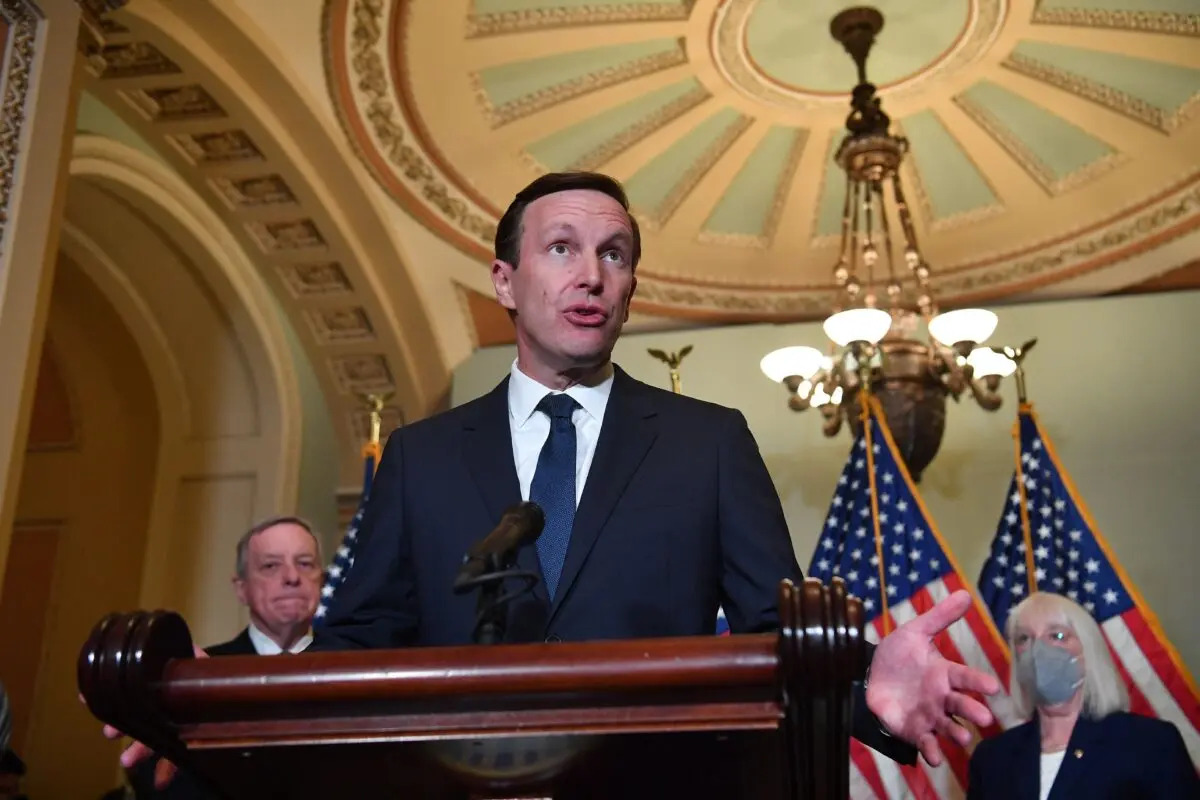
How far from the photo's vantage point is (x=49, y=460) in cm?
655

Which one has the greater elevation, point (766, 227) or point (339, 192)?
point (766, 227)

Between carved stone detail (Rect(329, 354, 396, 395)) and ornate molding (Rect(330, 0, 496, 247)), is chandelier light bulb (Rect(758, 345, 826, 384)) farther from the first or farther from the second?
carved stone detail (Rect(329, 354, 396, 395))

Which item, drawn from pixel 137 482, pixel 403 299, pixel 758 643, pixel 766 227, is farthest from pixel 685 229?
pixel 758 643

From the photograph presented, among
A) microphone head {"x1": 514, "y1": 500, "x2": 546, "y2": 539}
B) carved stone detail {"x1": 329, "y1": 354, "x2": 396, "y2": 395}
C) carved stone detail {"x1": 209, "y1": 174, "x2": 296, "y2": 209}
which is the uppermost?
carved stone detail {"x1": 209, "y1": 174, "x2": 296, "y2": 209}

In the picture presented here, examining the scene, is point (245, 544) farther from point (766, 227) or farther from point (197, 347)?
point (766, 227)

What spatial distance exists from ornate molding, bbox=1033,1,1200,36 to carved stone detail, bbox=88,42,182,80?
3.88 m

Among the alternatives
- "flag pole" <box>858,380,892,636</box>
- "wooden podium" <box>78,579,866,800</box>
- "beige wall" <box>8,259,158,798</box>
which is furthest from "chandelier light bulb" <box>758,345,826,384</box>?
"wooden podium" <box>78,579,866,800</box>

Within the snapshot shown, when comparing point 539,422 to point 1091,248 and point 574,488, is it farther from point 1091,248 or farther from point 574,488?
point 1091,248

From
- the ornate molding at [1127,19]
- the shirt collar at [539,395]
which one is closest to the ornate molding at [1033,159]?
the ornate molding at [1127,19]

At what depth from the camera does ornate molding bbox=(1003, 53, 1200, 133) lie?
5.47 meters

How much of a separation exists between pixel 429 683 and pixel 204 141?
15.9ft

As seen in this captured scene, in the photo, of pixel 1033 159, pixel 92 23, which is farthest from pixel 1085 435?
pixel 92 23

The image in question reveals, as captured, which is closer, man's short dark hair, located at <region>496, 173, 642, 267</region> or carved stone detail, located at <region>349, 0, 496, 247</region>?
man's short dark hair, located at <region>496, 173, 642, 267</region>

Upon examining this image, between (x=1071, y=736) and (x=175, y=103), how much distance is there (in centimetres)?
428
